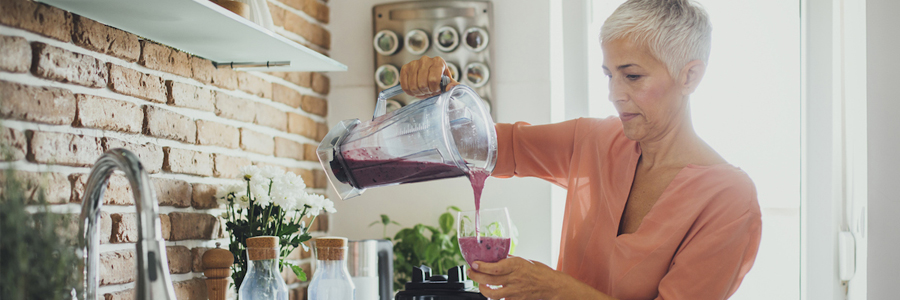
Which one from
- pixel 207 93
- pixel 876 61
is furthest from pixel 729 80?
pixel 207 93

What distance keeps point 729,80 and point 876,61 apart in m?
0.43

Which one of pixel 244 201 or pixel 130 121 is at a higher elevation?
pixel 130 121

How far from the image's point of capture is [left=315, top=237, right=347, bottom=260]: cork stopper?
138 cm

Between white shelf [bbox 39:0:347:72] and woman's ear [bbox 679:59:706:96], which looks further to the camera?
woman's ear [bbox 679:59:706:96]

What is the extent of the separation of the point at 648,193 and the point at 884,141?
0.90m

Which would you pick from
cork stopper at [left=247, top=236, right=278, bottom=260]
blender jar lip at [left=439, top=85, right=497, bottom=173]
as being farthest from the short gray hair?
cork stopper at [left=247, top=236, right=278, bottom=260]

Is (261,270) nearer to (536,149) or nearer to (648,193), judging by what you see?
(536,149)

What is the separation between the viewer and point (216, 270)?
4.54 feet

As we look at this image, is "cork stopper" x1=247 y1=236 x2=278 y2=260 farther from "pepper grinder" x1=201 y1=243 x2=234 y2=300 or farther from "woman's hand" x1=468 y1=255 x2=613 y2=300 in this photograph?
"woman's hand" x1=468 y1=255 x2=613 y2=300

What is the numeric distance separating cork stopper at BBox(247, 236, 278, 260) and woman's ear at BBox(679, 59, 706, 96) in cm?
86

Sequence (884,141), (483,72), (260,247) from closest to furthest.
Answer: (260,247) → (884,141) → (483,72)

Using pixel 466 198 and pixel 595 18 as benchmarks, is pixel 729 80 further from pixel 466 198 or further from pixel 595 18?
pixel 466 198

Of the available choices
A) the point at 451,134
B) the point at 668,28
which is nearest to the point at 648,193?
the point at 668,28

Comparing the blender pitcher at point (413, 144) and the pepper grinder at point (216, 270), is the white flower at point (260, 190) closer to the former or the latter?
the pepper grinder at point (216, 270)
